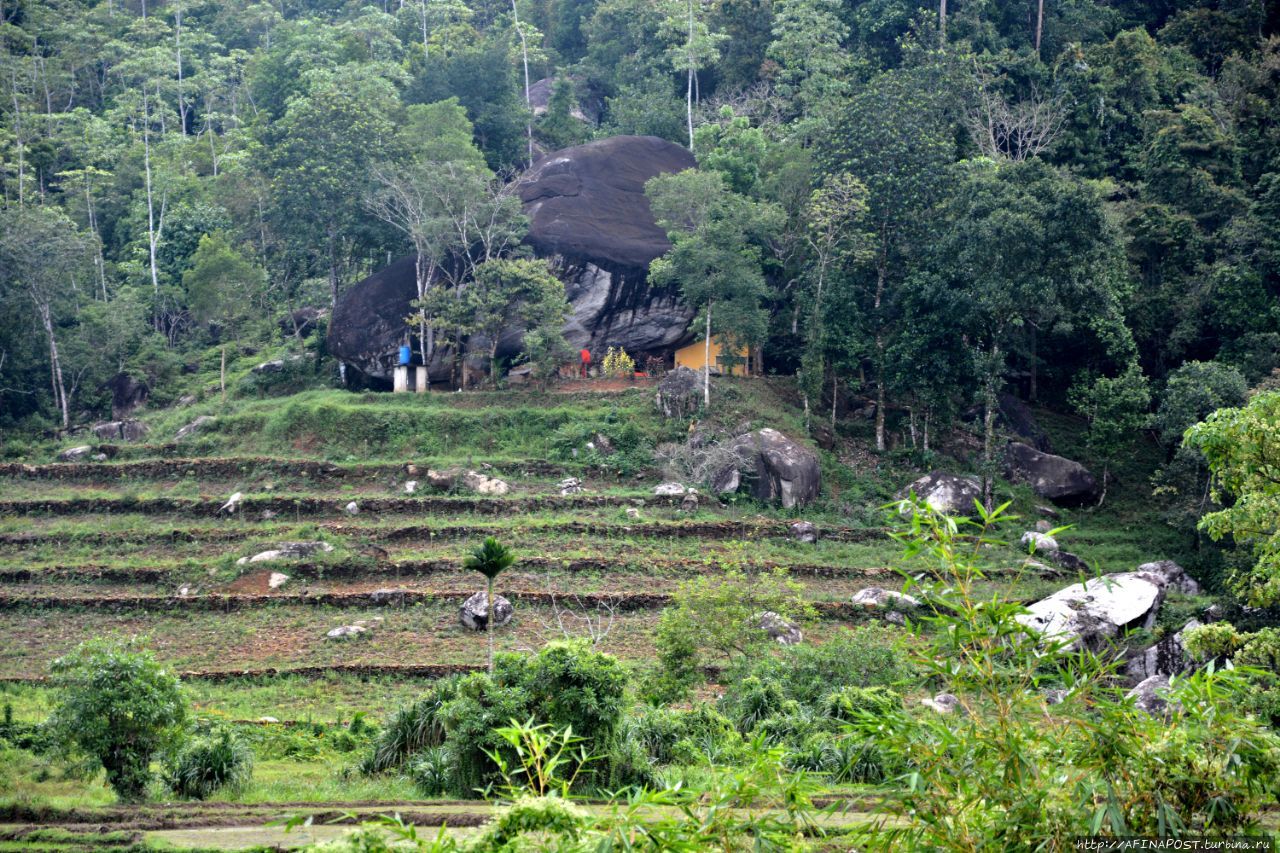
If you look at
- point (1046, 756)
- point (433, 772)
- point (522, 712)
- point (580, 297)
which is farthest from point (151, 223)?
point (1046, 756)

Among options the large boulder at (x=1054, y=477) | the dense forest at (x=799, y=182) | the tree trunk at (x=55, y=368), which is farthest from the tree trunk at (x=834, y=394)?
the tree trunk at (x=55, y=368)

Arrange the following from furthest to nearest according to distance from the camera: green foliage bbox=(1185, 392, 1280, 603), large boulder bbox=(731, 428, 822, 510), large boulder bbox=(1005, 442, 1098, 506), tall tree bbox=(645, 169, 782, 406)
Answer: tall tree bbox=(645, 169, 782, 406) < large boulder bbox=(1005, 442, 1098, 506) < large boulder bbox=(731, 428, 822, 510) < green foliage bbox=(1185, 392, 1280, 603)

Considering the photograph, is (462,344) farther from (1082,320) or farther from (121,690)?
(121,690)

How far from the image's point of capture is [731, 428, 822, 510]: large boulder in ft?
107

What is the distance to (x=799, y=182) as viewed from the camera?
3875 centimetres

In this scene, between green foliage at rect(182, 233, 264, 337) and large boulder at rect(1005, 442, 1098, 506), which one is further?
green foliage at rect(182, 233, 264, 337)

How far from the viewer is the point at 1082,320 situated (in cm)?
3462

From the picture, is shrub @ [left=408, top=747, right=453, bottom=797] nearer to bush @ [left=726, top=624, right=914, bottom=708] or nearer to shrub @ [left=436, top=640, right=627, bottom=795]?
shrub @ [left=436, top=640, right=627, bottom=795]

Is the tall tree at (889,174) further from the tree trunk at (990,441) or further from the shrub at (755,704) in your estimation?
the shrub at (755,704)

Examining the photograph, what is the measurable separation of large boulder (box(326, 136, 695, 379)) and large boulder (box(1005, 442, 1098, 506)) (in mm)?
11629

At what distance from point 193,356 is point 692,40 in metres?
24.6

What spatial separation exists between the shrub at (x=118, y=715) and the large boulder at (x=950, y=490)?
70.0 feet

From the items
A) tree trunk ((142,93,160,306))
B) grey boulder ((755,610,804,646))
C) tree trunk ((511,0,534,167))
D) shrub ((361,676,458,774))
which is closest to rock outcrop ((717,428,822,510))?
grey boulder ((755,610,804,646))

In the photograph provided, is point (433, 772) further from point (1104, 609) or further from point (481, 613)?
point (1104, 609)
